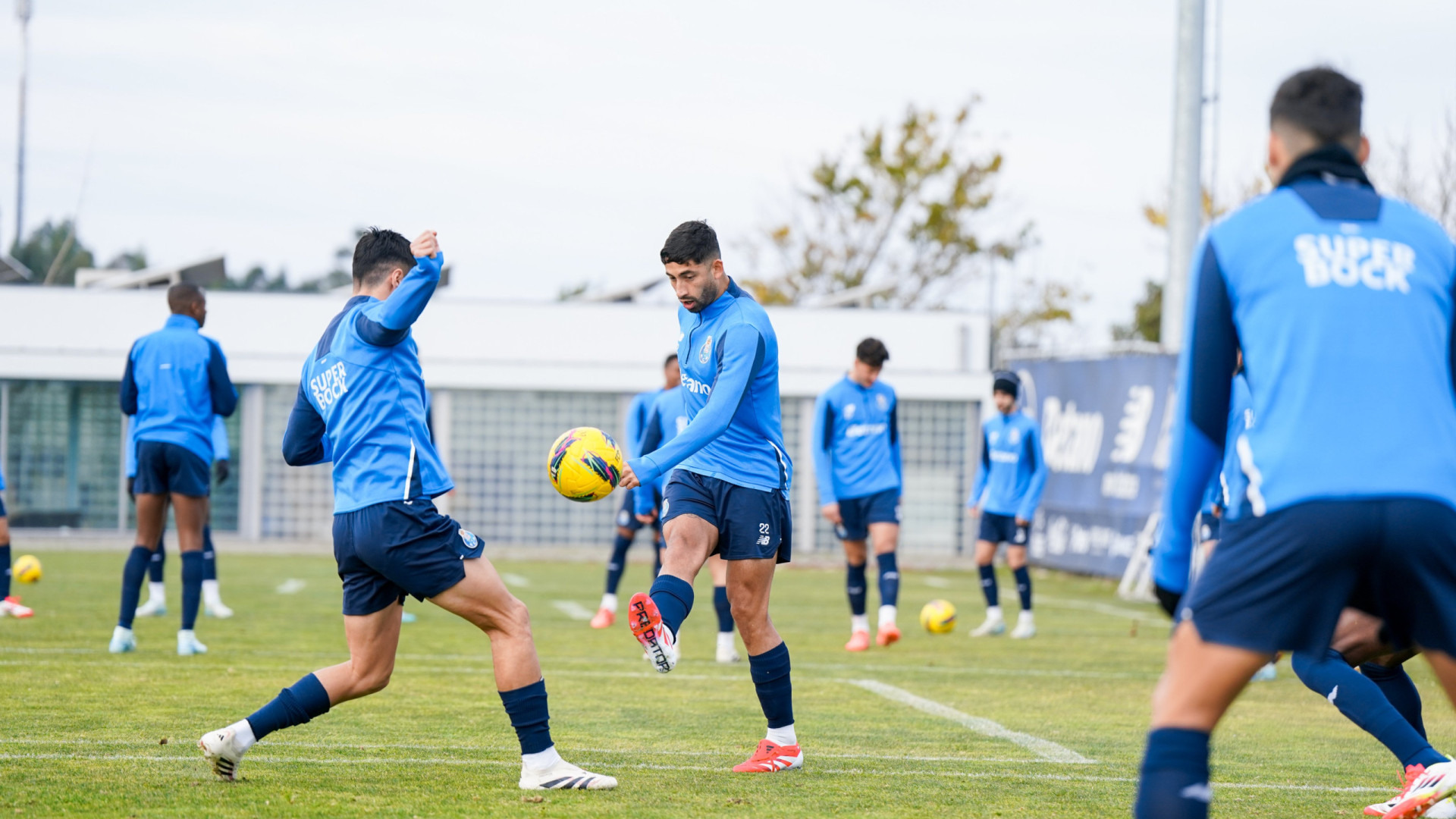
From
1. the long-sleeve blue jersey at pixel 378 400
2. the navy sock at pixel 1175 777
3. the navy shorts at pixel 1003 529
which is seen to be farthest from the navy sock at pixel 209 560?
the navy sock at pixel 1175 777

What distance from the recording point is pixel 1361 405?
122 inches

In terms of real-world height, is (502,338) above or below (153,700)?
above

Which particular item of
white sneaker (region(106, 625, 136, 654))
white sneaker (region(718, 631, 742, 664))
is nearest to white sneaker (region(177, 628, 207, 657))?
white sneaker (region(106, 625, 136, 654))

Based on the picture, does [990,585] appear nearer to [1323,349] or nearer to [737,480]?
[737,480]

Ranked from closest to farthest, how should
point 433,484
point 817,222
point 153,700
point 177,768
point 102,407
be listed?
point 433,484
point 177,768
point 153,700
point 102,407
point 817,222

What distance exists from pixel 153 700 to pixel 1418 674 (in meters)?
8.51

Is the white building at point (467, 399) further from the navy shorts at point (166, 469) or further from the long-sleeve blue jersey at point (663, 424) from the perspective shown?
the navy shorts at point (166, 469)

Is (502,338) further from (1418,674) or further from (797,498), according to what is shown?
(1418,674)

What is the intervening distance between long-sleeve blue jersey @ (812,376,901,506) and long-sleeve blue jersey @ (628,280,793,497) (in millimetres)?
5605

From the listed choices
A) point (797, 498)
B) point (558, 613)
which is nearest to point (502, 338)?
point (797, 498)

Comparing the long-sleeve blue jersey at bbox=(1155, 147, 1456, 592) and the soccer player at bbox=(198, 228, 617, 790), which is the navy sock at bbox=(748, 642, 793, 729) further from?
the long-sleeve blue jersey at bbox=(1155, 147, 1456, 592)

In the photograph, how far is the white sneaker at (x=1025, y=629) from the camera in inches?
514

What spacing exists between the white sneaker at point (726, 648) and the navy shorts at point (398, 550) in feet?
18.2

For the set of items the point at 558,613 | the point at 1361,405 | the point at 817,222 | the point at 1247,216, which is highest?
the point at 817,222
